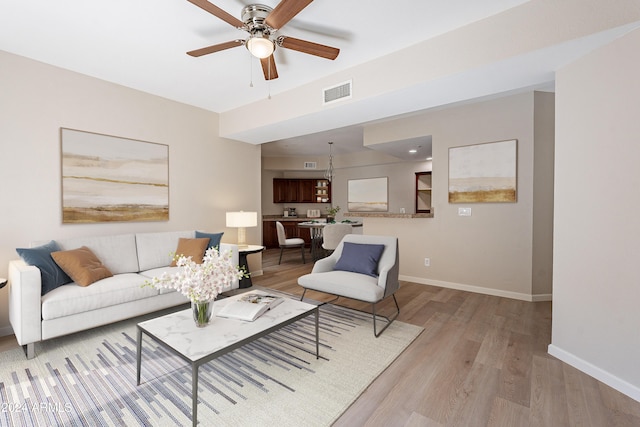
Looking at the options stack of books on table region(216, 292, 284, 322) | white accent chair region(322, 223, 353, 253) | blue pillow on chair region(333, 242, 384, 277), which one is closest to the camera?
stack of books on table region(216, 292, 284, 322)

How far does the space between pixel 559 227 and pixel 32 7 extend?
4.35m

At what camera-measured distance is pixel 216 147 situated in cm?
449

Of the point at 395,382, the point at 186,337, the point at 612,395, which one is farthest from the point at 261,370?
the point at 612,395

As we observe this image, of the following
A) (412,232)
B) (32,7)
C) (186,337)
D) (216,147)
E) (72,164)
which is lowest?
(186,337)

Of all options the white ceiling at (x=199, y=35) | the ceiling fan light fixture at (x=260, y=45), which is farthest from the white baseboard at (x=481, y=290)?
the ceiling fan light fixture at (x=260, y=45)

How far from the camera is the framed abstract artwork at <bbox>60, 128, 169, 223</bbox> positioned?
10.2 feet

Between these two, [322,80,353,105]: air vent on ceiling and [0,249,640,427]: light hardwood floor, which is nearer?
[0,249,640,427]: light hardwood floor

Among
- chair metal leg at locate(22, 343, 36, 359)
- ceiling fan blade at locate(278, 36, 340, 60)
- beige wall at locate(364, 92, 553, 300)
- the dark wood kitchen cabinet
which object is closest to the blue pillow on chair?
beige wall at locate(364, 92, 553, 300)

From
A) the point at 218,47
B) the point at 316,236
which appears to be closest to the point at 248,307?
the point at 218,47

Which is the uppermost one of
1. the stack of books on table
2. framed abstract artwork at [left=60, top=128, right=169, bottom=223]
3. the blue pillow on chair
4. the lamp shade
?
framed abstract artwork at [left=60, top=128, right=169, bottom=223]

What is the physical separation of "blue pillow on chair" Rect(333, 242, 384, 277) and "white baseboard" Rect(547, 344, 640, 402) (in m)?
1.57

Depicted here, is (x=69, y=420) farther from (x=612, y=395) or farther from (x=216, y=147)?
(x=216, y=147)

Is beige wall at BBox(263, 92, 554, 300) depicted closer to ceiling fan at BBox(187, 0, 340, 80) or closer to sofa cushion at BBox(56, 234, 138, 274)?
ceiling fan at BBox(187, 0, 340, 80)

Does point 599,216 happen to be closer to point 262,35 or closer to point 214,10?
point 262,35
